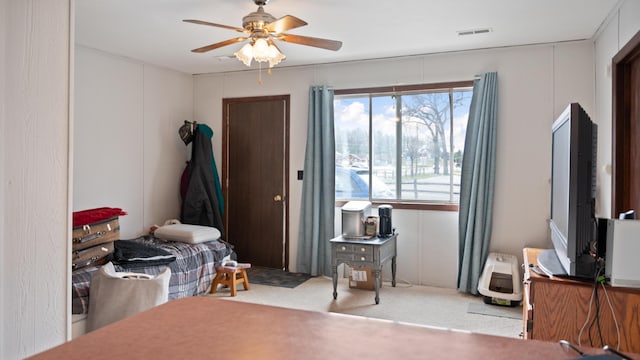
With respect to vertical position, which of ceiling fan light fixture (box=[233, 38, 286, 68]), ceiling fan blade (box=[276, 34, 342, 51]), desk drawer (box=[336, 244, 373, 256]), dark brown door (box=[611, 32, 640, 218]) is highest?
ceiling fan blade (box=[276, 34, 342, 51])

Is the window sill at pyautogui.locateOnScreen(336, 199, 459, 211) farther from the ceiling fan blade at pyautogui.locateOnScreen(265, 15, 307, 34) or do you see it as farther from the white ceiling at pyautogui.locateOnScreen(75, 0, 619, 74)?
the ceiling fan blade at pyautogui.locateOnScreen(265, 15, 307, 34)

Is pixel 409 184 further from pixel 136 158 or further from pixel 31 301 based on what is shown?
pixel 31 301

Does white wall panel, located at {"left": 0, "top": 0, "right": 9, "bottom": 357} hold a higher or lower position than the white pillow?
higher

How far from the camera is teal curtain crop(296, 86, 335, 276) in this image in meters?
5.04

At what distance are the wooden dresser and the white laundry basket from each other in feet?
6.91

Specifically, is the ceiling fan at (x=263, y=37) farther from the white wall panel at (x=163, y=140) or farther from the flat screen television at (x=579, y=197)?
the white wall panel at (x=163, y=140)

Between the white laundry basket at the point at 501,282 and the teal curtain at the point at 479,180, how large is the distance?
246 mm

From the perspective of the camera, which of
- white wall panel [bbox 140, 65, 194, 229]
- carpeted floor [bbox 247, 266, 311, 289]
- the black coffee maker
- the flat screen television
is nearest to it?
the flat screen television

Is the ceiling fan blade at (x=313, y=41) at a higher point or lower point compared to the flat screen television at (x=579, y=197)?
higher

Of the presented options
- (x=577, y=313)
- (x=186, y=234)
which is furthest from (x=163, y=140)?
(x=577, y=313)

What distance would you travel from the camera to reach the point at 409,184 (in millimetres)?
4836

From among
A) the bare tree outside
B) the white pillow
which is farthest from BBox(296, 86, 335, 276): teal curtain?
the white pillow

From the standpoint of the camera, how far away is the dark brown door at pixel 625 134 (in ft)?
10.0

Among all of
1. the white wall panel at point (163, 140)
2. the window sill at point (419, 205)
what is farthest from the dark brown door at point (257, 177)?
the window sill at point (419, 205)
